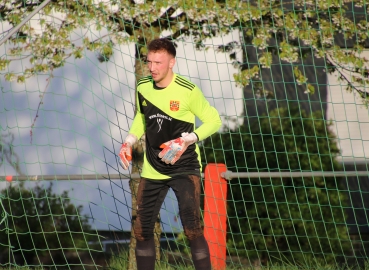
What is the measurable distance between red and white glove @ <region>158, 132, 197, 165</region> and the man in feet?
0.18

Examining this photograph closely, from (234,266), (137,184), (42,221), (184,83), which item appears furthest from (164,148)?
(42,221)

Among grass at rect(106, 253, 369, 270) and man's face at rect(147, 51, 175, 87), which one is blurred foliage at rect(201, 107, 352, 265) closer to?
grass at rect(106, 253, 369, 270)

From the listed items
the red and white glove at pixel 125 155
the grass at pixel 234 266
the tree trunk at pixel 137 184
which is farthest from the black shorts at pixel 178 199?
the tree trunk at pixel 137 184

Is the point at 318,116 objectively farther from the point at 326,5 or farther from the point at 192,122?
the point at 192,122

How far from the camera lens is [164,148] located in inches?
167

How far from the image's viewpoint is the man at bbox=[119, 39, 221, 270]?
169 inches

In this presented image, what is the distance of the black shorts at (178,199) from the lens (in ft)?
14.0

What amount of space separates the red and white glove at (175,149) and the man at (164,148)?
54mm

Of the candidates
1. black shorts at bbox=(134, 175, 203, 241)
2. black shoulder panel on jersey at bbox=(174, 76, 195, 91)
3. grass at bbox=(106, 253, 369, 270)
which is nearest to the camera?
black shorts at bbox=(134, 175, 203, 241)

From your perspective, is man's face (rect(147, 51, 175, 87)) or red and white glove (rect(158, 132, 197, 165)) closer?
red and white glove (rect(158, 132, 197, 165))

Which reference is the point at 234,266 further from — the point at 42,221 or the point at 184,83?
the point at 42,221

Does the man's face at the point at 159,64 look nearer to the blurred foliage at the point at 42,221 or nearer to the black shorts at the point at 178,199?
the black shorts at the point at 178,199

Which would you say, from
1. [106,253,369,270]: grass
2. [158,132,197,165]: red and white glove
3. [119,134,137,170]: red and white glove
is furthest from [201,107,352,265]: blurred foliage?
[158,132,197,165]: red and white glove

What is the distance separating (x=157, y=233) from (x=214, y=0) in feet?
6.82
